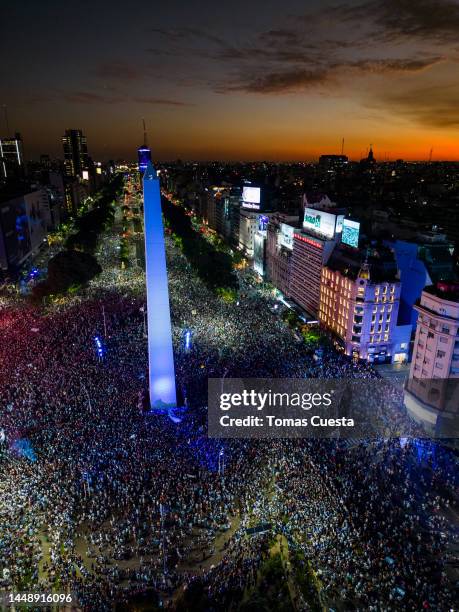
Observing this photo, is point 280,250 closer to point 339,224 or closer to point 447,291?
point 339,224

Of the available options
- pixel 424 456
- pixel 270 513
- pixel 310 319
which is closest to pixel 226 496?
pixel 270 513

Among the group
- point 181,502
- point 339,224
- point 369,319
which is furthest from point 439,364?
point 339,224

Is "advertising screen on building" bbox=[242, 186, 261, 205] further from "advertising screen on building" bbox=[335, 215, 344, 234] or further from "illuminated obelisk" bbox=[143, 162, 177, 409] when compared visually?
"illuminated obelisk" bbox=[143, 162, 177, 409]

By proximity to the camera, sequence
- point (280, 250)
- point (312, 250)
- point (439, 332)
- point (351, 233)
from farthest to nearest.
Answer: point (280, 250), point (312, 250), point (351, 233), point (439, 332)

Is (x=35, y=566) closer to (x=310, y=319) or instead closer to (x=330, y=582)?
(x=330, y=582)

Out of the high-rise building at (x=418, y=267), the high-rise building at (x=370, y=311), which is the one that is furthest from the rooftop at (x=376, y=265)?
the high-rise building at (x=418, y=267)

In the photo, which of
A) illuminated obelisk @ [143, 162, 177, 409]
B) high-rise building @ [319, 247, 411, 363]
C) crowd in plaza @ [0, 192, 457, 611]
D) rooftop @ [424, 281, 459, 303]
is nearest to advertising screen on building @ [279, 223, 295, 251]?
high-rise building @ [319, 247, 411, 363]

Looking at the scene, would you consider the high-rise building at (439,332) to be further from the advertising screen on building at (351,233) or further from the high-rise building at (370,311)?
the advertising screen on building at (351,233)
